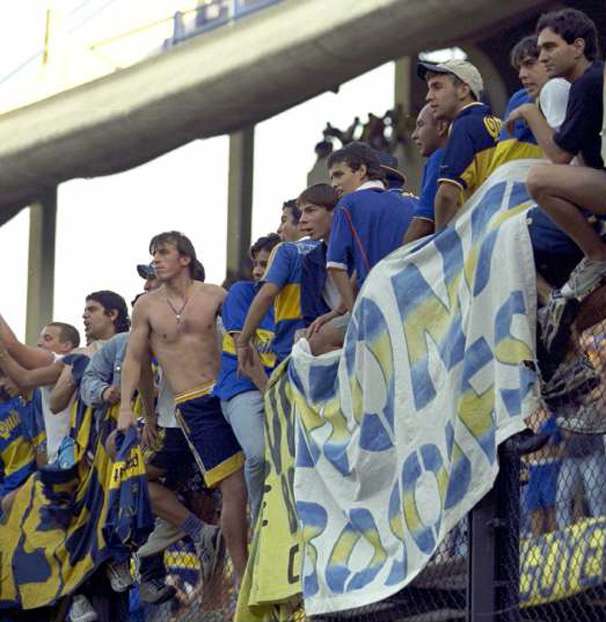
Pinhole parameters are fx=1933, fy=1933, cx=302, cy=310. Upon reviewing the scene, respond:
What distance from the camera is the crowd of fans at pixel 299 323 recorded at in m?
7.02

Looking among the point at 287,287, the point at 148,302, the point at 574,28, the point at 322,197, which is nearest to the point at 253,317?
the point at 287,287

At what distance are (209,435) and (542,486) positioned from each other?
3.26 metres

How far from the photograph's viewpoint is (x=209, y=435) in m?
10.1

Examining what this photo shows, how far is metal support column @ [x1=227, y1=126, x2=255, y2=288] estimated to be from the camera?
790 inches

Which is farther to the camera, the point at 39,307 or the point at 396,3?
the point at 39,307

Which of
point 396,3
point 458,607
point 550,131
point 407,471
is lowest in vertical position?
point 458,607

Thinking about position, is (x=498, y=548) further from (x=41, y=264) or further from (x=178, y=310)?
(x=41, y=264)

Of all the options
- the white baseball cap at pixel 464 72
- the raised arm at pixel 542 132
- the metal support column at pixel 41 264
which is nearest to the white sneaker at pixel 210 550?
the white baseball cap at pixel 464 72

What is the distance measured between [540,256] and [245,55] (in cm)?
1141

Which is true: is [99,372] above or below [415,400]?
above

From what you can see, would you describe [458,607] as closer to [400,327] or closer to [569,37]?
[400,327]

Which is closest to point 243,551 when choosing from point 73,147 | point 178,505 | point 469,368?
point 178,505

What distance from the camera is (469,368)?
7.39 m

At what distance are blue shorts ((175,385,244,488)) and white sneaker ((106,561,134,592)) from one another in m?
1.08
